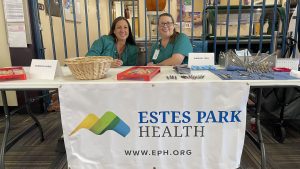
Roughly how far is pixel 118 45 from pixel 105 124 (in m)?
1.03

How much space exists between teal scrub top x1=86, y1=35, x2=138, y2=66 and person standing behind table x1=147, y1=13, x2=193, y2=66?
7.5 inches

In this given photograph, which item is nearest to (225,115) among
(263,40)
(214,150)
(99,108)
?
(214,150)

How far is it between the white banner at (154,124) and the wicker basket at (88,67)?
76 mm

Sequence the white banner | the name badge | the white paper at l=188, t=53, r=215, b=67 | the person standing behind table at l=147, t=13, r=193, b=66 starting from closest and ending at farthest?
the white banner
the white paper at l=188, t=53, r=215, b=67
the person standing behind table at l=147, t=13, r=193, b=66
the name badge

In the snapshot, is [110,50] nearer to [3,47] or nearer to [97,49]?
[97,49]

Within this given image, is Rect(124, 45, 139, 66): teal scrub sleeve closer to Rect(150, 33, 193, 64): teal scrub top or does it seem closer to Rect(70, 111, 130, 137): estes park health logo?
Rect(150, 33, 193, 64): teal scrub top

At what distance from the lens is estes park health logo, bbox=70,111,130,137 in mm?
1107

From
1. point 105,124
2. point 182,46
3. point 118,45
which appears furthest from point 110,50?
point 105,124

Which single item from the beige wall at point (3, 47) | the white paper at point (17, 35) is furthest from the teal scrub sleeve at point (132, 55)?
the beige wall at point (3, 47)

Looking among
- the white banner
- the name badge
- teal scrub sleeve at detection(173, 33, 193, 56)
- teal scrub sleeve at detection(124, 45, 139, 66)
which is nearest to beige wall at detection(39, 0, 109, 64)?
teal scrub sleeve at detection(124, 45, 139, 66)

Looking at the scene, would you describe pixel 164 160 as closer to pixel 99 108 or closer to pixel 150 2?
pixel 99 108

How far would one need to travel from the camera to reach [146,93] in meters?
1.06

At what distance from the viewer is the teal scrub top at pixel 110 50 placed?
76.4 inches

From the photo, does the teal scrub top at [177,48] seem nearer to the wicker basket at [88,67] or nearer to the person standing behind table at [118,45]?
the person standing behind table at [118,45]
